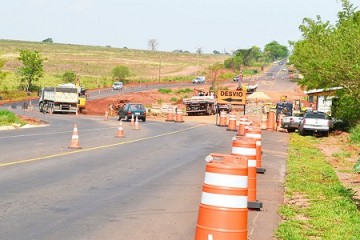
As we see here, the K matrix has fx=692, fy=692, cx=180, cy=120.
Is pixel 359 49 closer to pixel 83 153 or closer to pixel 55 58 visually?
pixel 83 153

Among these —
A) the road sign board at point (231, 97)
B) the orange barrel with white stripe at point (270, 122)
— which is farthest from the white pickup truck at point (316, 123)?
the road sign board at point (231, 97)

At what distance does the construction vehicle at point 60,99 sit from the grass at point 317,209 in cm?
4600

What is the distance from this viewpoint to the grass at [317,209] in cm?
973

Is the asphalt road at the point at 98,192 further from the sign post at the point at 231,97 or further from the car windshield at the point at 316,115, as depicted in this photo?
the sign post at the point at 231,97

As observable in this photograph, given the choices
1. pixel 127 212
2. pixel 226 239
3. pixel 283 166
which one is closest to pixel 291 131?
pixel 283 166

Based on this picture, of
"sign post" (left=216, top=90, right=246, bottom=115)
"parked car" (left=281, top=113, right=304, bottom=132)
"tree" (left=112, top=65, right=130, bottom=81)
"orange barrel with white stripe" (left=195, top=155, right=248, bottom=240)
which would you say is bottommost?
"parked car" (left=281, top=113, right=304, bottom=132)

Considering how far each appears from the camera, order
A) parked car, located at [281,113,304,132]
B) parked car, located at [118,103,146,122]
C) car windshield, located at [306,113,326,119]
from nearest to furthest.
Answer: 1. car windshield, located at [306,113,326,119]
2. parked car, located at [281,113,304,132]
3. parked car, located at [118,103,146,122]

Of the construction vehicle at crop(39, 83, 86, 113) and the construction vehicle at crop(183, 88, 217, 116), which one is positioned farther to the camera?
the construction vehicle at crop(183, 88, 217, 116)


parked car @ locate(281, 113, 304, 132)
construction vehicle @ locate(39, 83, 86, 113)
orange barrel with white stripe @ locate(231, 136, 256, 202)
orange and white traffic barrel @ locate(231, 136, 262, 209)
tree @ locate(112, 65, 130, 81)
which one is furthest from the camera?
tree @ locate(112, 65, 130, 81)

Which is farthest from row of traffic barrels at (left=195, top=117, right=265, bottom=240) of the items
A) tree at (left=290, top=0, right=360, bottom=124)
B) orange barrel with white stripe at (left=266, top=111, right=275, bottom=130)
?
orange barrel with white stripe at (left=266, top=111, right=275, bottom=130)

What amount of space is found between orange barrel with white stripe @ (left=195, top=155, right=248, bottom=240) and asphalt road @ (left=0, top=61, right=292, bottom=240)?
8.06 ft

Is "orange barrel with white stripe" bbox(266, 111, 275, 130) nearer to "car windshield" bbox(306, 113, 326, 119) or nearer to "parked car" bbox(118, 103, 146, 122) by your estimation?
"car windshield" bbox(306, 113, 326, 119)

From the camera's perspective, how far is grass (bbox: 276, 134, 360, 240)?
9727 millimetres

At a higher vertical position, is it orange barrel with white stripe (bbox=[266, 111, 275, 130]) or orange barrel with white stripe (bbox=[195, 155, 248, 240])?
orange barrel with white stripe (bbox=[195, 155, 248, 240])
